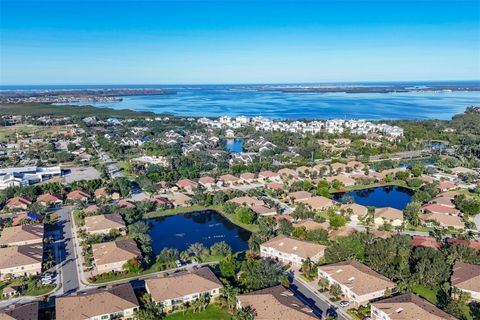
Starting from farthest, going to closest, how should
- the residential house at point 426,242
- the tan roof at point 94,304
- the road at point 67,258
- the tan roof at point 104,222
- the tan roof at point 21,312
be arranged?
the tan roof at point 104,222 < the residential house at point 426,242 < the road at point 67,258 < the tan roof at point 94,304 < the tan roof at point 21,312

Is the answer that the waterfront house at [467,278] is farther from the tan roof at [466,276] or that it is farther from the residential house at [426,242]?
the residential house at [426,242]

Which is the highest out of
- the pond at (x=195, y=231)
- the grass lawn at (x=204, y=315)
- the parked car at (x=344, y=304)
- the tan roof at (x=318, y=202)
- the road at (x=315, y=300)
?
the tan roof at (x=318, y=202)

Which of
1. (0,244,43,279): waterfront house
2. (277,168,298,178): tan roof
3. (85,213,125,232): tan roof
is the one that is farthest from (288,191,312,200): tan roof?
(0,244,43,279): waterfront house

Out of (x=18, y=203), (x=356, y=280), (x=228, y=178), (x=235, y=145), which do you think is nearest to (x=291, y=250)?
(x=356, y=280)

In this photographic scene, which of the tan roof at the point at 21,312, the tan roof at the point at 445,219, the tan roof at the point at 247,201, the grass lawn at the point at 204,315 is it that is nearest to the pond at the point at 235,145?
the tan roof at the point at 247,201

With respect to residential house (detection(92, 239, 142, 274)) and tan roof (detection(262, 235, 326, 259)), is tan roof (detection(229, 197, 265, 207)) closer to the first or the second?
tan roof (detection(262, 235, 326, 259))

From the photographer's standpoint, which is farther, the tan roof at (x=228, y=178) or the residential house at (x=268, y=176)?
the residential house at (x=268, y=176)
